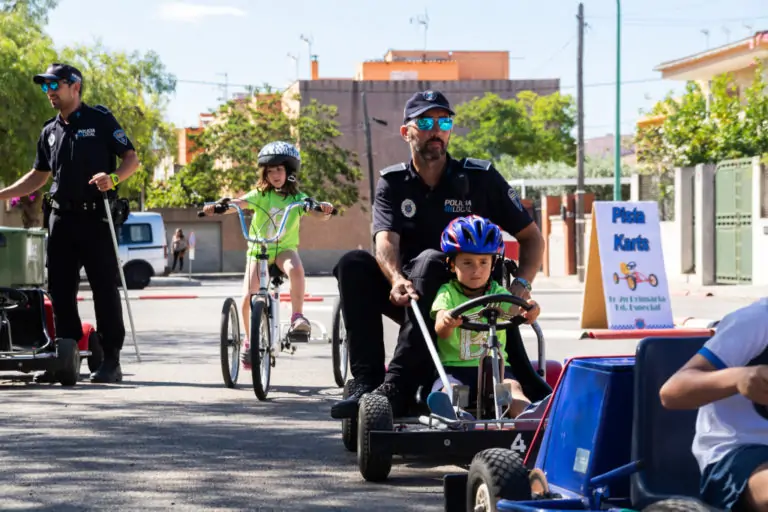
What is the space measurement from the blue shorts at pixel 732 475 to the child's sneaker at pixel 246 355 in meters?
6.33

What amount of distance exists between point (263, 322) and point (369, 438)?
3.87m

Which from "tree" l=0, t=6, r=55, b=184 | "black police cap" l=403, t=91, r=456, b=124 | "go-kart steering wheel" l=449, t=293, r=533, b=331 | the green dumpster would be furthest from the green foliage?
"go-kart steering wheel" l=449, t=293, r=533, b=331

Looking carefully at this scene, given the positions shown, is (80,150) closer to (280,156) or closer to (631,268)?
(280,156)

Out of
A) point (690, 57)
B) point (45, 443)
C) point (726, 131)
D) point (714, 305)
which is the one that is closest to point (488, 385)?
point (45, 443)

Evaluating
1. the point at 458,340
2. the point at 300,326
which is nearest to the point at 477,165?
the point at 458,340

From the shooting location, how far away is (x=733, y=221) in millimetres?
29547

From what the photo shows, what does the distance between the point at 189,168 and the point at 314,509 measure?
5991 centimetres

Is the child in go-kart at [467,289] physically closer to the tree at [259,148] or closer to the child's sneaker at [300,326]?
the child's sneaker at [300,326]

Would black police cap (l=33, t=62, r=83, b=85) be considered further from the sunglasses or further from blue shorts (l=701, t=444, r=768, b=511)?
blue shorts (l=701, t=444, r=768, b=511)

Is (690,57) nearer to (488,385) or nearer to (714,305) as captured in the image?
(714,305)

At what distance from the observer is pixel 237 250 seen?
228 feet

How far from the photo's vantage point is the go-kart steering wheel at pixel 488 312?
6270mm

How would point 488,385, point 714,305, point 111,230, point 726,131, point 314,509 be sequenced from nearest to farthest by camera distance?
point 314,509 < point 488,385 < point 111,230 < point 714,305 < point 726,131

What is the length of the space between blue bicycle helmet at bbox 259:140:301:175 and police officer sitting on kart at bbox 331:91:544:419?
302 centimetres
